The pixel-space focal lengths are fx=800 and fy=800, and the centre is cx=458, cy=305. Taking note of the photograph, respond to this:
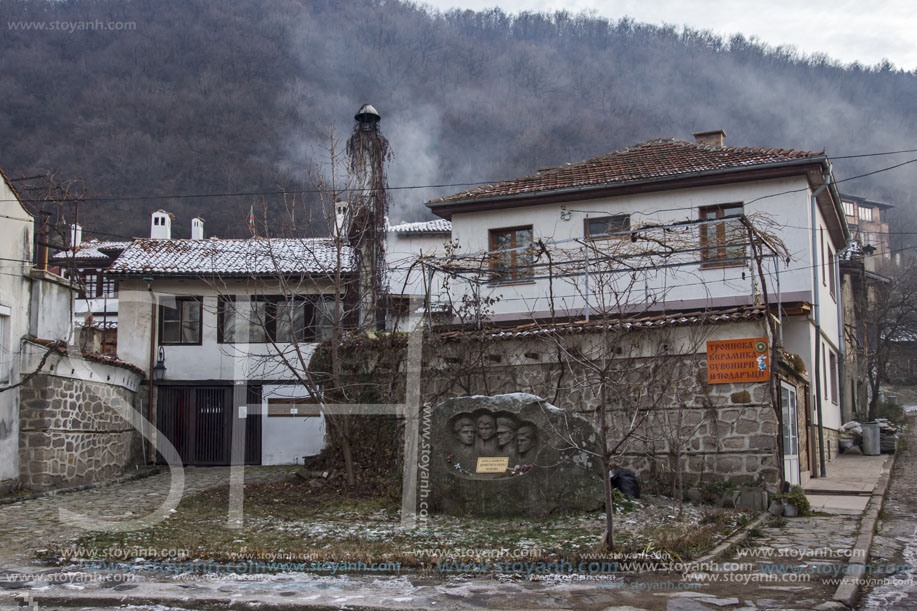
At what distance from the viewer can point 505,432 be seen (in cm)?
1031

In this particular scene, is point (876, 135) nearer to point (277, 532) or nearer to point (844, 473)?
point (844, 473)

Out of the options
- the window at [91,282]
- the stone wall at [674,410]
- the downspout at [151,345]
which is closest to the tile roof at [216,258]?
the downspout at [151,345]

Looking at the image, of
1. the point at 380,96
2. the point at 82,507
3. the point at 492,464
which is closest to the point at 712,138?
the point at 492,464

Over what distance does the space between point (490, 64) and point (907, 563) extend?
75.2m

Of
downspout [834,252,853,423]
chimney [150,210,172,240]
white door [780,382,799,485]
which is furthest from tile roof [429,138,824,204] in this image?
chimney [150,210,172,240]

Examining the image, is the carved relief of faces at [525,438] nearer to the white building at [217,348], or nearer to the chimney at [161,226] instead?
the white building at [217,348]

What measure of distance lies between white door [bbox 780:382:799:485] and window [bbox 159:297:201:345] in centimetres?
1466

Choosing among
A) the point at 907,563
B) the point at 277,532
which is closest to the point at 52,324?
the point at 277,532

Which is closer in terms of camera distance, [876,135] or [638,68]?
[876,135]

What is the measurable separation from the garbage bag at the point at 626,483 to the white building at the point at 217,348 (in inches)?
410

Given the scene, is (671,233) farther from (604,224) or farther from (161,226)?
(161,226)

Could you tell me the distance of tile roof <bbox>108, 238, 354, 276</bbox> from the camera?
20.3 metres

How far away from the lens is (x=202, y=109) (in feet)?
193

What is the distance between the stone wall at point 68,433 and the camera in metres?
14.4
